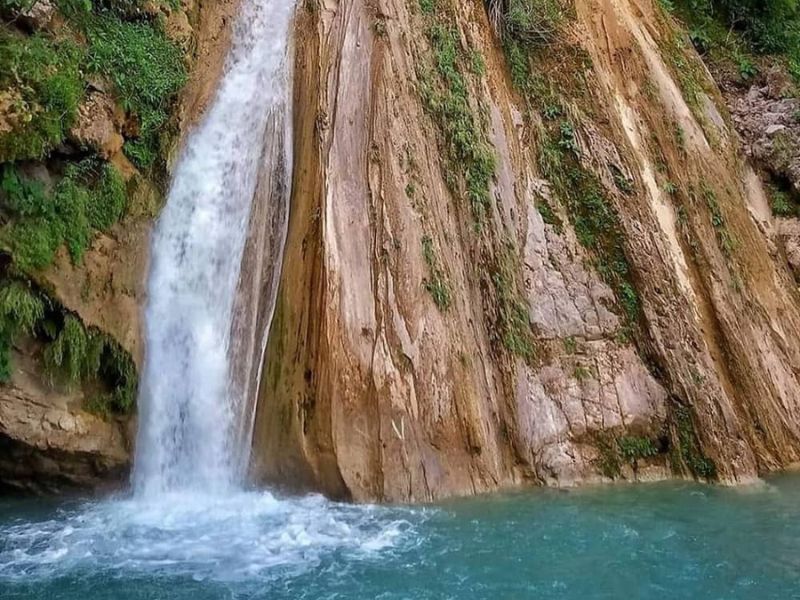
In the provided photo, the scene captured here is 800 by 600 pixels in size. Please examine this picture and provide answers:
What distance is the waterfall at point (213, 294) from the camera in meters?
10.2

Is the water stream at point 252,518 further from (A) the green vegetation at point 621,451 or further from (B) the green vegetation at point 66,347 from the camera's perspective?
(A) the green vegetation at point 621,451

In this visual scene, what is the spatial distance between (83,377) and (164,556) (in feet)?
11.3

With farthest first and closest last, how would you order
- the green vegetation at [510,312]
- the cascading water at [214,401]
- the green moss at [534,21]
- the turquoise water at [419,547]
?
the green moss at [534,21], the green vegetation at [510,312], the cascading water at [214,401], the turquoise water at [419,547]

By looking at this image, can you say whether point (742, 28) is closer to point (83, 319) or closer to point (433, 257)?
point (433, 257)

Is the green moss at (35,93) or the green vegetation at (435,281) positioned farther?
the green vegetation at (435,281)

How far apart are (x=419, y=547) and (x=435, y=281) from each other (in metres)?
4.07

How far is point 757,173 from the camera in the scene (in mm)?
13859

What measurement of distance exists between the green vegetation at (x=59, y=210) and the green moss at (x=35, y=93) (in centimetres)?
42

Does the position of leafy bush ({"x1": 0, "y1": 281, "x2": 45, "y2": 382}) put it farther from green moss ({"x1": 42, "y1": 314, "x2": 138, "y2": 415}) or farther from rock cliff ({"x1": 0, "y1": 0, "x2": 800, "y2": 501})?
green moss ({"x1": 42, "y1": 314, "x2": 138, "y2": 415})

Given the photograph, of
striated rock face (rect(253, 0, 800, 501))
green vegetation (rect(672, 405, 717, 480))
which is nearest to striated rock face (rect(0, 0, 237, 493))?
striated rock face (rect(253, 0, 800, 501))

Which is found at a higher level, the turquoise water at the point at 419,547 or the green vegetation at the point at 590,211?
the green vegetation at the point at 590,211

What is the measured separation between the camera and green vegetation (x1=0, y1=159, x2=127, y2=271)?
982cm

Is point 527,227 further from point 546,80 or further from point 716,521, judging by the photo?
point 716,521

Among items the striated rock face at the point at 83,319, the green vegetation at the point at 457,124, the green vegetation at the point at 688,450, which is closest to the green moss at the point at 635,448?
the green vegetation at the point at 688,450
